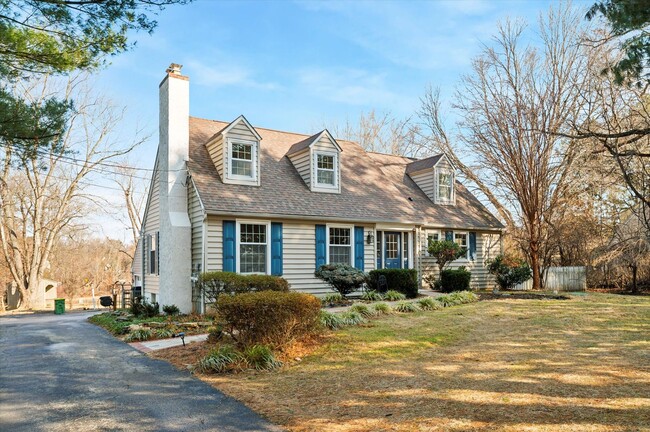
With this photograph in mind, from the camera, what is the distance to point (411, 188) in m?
21.2

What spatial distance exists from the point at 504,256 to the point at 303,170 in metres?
9.97

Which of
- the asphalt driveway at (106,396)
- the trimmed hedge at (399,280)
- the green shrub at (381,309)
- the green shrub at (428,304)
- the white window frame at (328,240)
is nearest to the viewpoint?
the asphalt driveway at (106,396)

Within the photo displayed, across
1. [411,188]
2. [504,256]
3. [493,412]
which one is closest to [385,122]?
[411,188]

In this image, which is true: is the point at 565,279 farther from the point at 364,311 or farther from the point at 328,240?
the point at 364,311

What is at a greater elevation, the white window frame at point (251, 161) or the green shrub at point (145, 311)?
the white window frame at point (251, 161)

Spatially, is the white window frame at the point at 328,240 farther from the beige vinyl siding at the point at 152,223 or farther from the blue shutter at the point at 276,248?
the beige vinyl siding at the point at 152,223

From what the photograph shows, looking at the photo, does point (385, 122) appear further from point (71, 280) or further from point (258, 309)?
point (258, 309)

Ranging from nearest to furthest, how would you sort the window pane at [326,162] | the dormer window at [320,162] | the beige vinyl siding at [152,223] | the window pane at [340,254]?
the beige vinyl siding at [152,223], the window pane at [340,254], the dormer window at [320,162], the window pane at [326,162]

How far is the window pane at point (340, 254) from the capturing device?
641 inches

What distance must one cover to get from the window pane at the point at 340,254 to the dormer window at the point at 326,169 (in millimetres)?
2493

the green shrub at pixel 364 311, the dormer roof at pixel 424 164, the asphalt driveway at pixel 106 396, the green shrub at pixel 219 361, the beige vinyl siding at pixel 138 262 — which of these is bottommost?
the asphalt driveway at pixel 106 396

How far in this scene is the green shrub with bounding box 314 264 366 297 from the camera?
1447 centimetres

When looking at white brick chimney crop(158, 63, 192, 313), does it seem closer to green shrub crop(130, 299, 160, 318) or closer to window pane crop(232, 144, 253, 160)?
green shrub crop(130, 299, 160, 318)

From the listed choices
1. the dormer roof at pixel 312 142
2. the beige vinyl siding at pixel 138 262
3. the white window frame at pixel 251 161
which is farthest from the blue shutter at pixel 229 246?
the beige vinyl siding at pixel 138 262
